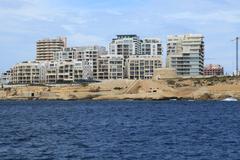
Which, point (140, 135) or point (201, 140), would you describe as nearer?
point (201, 140)

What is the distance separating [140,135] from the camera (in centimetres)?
6606

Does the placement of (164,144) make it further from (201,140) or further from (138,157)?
(138,157)

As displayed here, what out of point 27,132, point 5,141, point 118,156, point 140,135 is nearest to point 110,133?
point 140,135

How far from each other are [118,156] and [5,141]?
15.3m

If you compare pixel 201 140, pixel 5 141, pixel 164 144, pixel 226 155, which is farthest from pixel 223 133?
pixel 5 141

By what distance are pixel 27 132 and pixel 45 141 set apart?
38.3 ft

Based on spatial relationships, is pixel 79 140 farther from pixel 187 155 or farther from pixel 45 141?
pixel 187 155

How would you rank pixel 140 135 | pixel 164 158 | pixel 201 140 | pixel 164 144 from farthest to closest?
1. pixel 140 135
2. pixel 201 140
3. pixel 164 144
4. pixel 164 158

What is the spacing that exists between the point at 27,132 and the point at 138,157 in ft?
81.1

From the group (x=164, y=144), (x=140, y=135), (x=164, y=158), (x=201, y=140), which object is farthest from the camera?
(x=140, y=135)

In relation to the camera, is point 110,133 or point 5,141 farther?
point 110,133

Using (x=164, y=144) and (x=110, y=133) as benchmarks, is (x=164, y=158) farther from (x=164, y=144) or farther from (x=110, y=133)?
(x=110, y=133)

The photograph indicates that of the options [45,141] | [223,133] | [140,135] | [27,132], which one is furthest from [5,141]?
[223,133]

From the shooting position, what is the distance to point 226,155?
4878 cm
